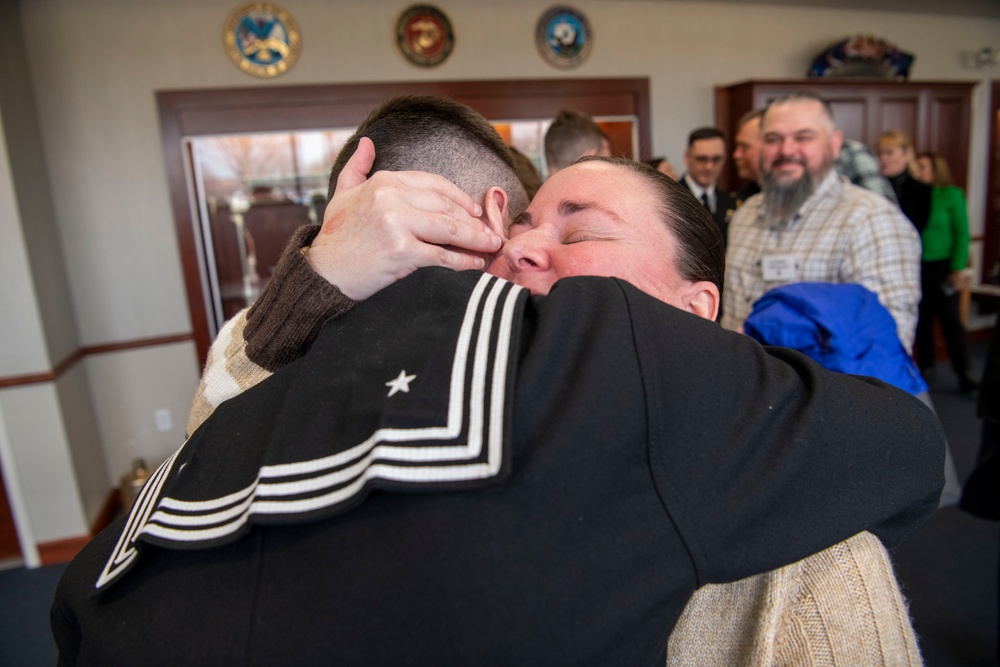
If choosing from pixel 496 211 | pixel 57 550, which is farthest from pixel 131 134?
pixel 496 211

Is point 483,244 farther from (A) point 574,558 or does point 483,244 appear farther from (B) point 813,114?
(B) point 813,114

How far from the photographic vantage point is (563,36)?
4352 mm

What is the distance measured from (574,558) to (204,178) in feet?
13.3

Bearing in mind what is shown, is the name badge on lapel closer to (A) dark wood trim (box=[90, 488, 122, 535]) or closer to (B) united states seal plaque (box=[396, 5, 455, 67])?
(B) united states seal plaque (box=[396, 5, 455, 67])

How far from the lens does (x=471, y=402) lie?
0.55 metres

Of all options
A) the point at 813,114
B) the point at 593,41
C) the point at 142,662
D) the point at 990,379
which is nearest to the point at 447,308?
the point at 142,662

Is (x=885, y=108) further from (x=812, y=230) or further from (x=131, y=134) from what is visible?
(x=131, y=134)

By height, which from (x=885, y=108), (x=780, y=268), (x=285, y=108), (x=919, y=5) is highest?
(x=919, y=5)

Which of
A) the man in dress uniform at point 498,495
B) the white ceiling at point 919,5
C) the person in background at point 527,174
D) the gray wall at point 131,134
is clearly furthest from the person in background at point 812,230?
the white ceiling at point 919,5

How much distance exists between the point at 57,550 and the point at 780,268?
3712mm

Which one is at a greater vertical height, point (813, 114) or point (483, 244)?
point (813, 114)

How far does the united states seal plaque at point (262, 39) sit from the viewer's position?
3.74 m

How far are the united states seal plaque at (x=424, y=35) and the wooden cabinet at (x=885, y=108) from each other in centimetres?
211

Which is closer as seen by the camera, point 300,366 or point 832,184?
point 300,366
